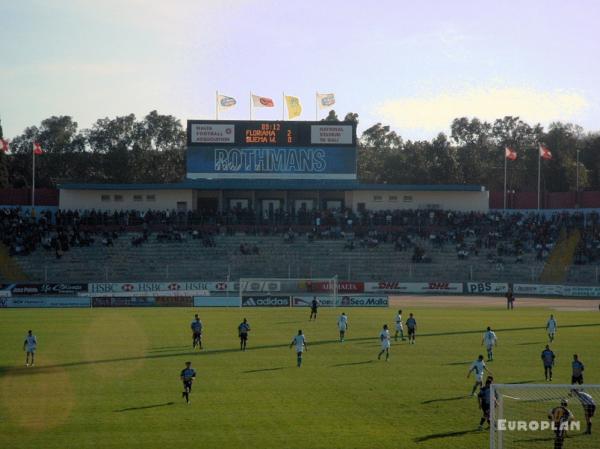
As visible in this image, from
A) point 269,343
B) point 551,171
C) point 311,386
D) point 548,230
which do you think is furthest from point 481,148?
point 311,386

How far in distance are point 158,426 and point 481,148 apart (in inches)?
4599

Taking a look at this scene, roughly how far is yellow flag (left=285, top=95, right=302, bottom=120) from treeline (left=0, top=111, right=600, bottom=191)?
38.3m

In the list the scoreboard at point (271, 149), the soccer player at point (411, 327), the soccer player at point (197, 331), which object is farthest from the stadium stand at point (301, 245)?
the soccer player at point (197, 331)

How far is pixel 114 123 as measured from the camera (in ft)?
386

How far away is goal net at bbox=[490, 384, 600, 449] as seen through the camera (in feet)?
64.7

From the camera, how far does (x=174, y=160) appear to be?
382ft

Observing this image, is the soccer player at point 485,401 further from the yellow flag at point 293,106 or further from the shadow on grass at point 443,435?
the yellow flag at point 293,106

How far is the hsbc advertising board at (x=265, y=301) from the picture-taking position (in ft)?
198

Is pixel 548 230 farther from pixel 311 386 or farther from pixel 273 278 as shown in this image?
pixel 311 386

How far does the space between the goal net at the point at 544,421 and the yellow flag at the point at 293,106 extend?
191 feet

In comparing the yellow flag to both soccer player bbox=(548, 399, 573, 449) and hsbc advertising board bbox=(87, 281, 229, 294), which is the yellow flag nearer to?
hsbc advertising board bbox=(87, 281, 229, 294)

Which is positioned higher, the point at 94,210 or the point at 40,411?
the point at 94,210

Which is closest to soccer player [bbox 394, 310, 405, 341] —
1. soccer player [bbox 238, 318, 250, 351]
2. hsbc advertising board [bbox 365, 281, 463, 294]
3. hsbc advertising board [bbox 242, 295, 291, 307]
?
soccer player [bbox 238, 318, 250, 351]

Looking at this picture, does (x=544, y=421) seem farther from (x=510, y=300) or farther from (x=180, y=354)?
(x=510, y=300)
